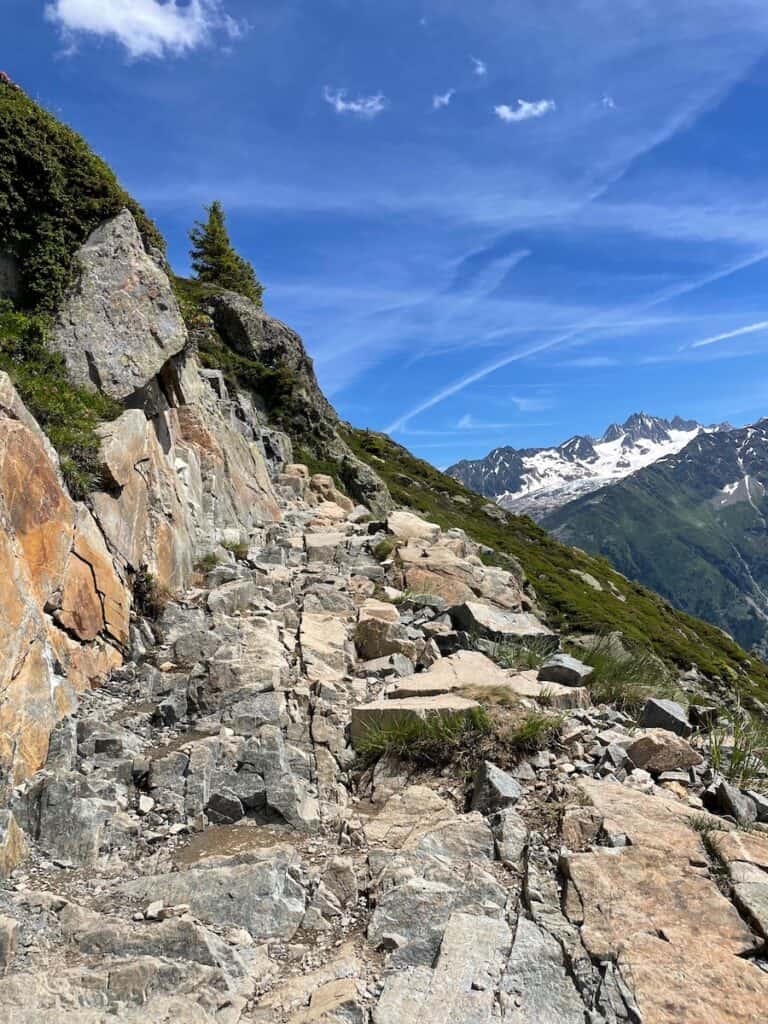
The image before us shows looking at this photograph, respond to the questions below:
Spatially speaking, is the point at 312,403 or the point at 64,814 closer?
the point at 64,814

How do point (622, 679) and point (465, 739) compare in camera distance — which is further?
point (622, 679)

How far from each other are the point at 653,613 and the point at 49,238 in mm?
75425

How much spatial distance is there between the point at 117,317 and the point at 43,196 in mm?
Answer: 3649

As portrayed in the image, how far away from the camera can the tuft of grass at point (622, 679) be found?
38.1 feet

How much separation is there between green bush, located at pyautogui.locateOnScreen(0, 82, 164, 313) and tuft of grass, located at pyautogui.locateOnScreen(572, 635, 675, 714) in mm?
16215

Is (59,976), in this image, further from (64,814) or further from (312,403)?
(312,403)

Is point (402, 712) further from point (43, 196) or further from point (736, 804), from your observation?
point (43, 196)

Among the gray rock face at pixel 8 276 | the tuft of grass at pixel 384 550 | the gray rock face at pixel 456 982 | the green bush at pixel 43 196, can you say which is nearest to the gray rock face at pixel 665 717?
the gray rock face at pixel 456 982

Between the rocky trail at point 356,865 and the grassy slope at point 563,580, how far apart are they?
125ft

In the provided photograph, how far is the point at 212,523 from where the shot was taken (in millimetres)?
21125

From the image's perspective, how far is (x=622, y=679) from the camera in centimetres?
1239

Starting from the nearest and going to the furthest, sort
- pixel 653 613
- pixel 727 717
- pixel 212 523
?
pixel 727 717 < pixel 212 523 < pixel 653 613

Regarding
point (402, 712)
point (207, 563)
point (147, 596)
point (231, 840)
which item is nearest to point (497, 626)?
point (402, 712)

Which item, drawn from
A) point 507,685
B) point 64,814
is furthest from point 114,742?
point 507,685
